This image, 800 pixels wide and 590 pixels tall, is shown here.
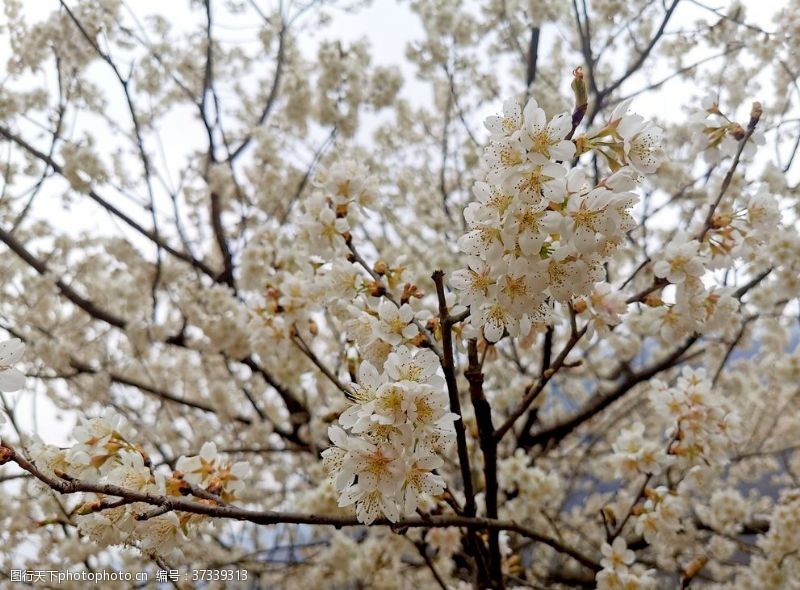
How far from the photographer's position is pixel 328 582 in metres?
3.73

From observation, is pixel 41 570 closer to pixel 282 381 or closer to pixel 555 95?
pixel 282 381

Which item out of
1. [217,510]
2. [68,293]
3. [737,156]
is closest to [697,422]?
[737,156]

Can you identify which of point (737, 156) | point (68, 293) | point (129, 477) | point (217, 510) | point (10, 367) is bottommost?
point (217, 510)

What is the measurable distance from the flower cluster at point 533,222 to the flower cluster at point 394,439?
164 millimetres

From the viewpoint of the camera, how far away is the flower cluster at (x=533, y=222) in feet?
2.96

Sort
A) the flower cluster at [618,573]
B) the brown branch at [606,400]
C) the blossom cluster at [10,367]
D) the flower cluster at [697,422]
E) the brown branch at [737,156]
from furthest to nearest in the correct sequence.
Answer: the brown branch at [606,400]
the flower cluster at [697,422]
the flower cluster at [618,573]
the brown branch at [737,156]
the blossom cluster at [10,367]

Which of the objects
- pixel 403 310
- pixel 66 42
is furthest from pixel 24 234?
pixel 403 310

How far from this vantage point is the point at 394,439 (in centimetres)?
94

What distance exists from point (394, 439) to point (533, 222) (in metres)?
0.43

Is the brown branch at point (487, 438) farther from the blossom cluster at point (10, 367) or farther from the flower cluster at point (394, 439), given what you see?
the blossom cluster at point (10, 367)

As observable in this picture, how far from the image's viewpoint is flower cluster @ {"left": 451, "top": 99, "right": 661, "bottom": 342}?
90cm

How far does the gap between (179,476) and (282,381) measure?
1436mm

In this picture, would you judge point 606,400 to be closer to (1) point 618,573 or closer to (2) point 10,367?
(1) point 618,573

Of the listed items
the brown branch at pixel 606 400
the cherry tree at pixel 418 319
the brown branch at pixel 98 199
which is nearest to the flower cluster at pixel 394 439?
the cherry tree at pixel 418 319
